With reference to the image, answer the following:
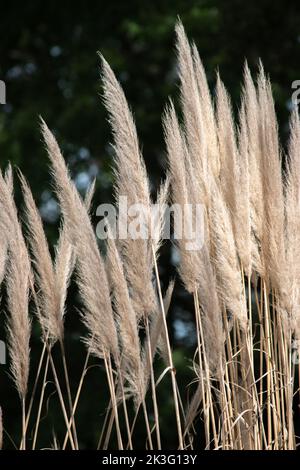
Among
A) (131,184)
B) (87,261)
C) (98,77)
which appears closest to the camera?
(87,261)

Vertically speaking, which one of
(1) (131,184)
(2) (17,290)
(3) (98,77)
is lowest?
(2) (17,290)

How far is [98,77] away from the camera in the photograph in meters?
9.66

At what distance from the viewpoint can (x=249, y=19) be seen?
8594 millimetres

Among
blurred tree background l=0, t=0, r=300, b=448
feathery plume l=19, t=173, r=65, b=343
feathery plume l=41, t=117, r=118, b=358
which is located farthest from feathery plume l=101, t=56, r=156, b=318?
blurred tree background l=0, t=0, r=300, b=448

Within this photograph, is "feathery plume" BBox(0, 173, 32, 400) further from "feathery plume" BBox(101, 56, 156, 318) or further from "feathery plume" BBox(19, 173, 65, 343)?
"feathery plume" BBox(101, 56, 156, 318)

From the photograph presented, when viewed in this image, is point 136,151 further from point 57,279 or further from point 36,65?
point 36,65

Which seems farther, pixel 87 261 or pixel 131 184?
pixel 131 184

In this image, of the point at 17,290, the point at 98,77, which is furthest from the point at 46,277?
the point at 98,77

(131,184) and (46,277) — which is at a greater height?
(131,184)

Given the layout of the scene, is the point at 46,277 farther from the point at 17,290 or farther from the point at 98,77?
the point at 98,77

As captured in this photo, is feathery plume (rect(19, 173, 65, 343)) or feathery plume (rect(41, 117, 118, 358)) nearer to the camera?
feathery plume (rect(41, 117, 118, 358))

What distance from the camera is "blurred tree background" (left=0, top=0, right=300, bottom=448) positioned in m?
8.36

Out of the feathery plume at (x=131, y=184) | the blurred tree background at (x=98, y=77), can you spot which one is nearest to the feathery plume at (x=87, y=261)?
the feathery plume at (x=131, y=184)
